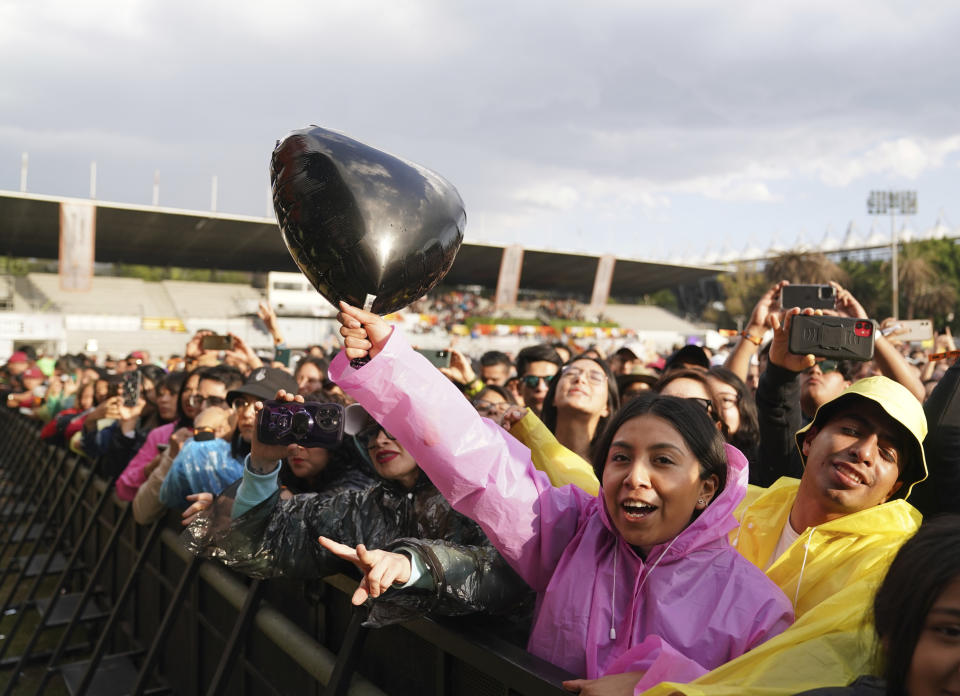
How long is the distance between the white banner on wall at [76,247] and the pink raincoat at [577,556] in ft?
88.2

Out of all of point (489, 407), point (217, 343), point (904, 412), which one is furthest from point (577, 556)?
point (217, 343)

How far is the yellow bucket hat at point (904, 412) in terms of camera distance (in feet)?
5.86

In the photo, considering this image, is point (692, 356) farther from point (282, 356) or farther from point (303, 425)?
point (303, 425)

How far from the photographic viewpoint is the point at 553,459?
2.37 meters

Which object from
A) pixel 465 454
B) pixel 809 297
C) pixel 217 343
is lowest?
pixel 217 343

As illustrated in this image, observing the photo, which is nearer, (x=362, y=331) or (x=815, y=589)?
(x=362, y=331)

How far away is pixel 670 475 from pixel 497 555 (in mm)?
414

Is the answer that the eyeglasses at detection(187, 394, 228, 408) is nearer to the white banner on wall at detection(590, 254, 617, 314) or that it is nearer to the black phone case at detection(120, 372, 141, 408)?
the black phone case at detection(120, 372, 141, 408)

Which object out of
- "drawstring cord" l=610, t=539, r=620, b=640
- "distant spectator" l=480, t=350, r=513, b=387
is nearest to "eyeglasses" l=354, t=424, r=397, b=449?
"drawstring cord" l=610, t=539, r=620, b=640

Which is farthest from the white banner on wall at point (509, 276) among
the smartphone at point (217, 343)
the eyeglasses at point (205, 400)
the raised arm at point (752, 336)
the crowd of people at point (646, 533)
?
the crowd of people at point (646, 533)

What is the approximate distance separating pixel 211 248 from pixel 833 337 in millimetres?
39852

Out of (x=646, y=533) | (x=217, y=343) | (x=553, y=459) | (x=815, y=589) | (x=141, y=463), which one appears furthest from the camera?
(x=217, y=343)

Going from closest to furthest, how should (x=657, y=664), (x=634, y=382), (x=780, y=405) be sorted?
(x=657, y=664)
(x=780, y=405)
(x=634, y=382)

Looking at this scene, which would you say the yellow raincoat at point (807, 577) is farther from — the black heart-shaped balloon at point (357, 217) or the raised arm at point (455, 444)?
the black heart-shaped balloon at point (357, 217)
